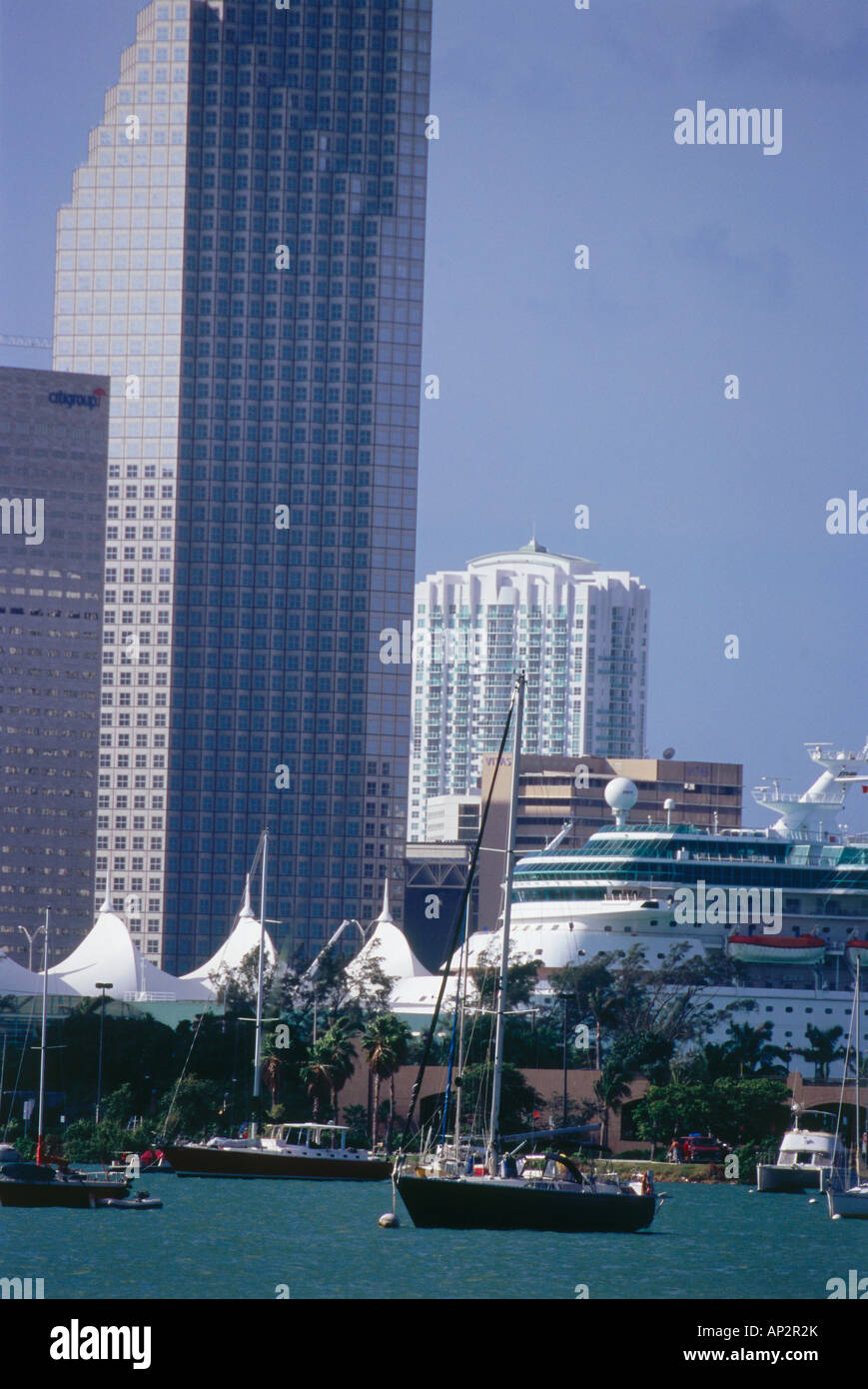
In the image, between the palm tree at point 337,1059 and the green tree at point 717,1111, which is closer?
the green tree at point 717,1111

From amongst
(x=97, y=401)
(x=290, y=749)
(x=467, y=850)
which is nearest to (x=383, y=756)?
(x=290, y=749)

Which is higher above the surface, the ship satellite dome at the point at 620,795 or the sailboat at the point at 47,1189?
the ship satellite dome at the point at 620,795

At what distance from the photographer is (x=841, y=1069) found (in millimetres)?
93562

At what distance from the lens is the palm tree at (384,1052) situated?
79.3m

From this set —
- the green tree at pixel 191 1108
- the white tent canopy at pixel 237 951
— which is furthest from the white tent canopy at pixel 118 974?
the green tree at pixel 191 1108

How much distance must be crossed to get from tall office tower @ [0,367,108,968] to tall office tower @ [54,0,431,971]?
206cm

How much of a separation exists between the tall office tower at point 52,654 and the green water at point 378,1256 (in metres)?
87.6

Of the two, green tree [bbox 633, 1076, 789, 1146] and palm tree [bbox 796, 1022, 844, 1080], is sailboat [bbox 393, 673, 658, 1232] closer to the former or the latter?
green tree [bbox 633, 1076, 789, 1146]

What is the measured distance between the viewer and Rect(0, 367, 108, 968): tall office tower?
142m

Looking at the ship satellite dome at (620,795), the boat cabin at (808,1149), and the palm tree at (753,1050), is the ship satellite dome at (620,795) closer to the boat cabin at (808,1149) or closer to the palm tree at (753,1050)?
the palm tree at (753,1050)

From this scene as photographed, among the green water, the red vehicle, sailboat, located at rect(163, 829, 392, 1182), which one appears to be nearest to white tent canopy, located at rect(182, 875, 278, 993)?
the red vehicle

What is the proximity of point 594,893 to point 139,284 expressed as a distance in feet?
198

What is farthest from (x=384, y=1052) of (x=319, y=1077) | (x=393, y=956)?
(x=393, y=956)
